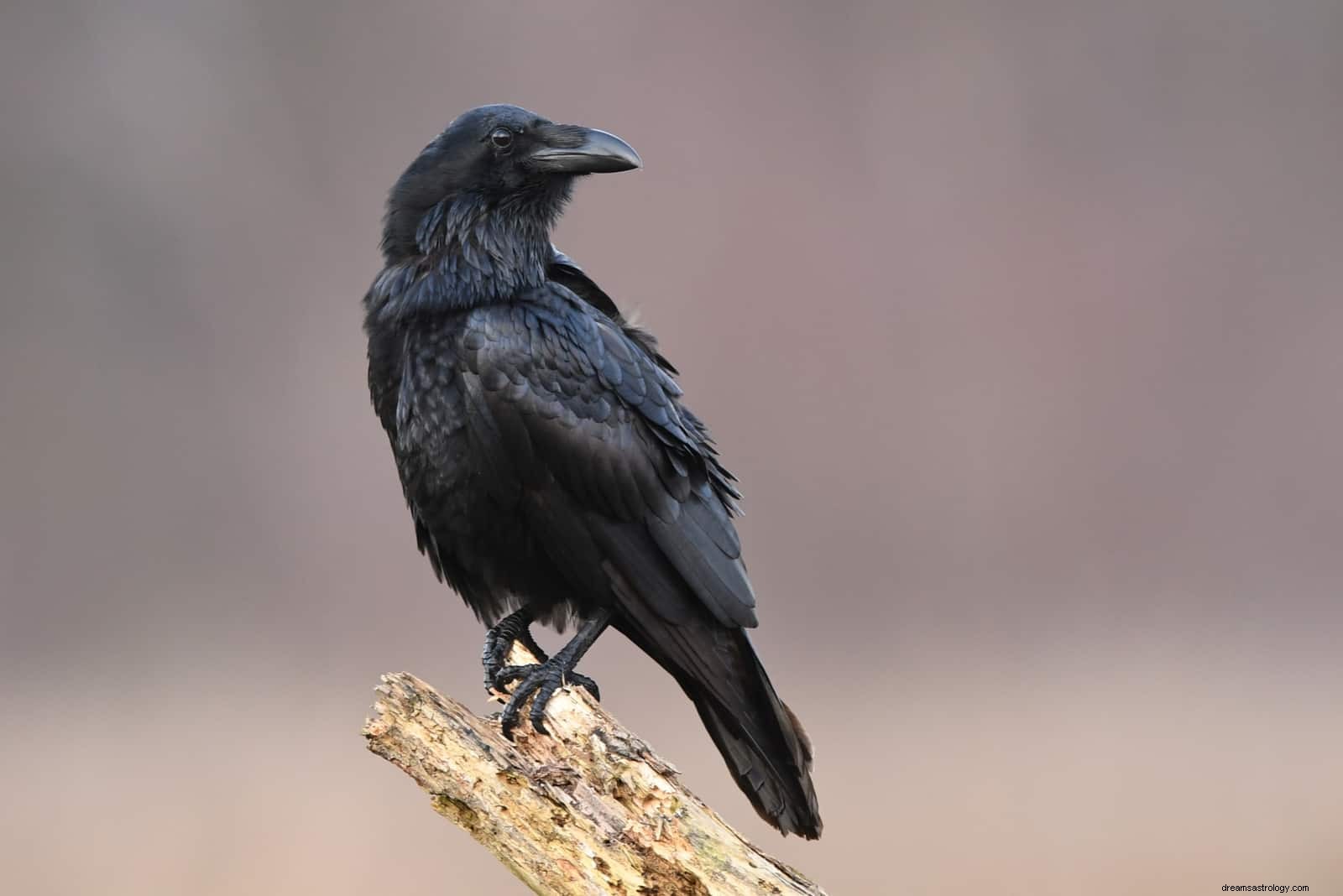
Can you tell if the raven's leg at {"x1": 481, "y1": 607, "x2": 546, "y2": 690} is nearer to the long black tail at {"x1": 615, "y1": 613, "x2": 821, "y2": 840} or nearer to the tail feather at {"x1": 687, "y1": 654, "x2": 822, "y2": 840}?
the long black tail at {"x1": 615, "y1": 613, "x2": 821, "y2": 840}

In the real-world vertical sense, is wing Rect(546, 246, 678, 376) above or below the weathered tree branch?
above

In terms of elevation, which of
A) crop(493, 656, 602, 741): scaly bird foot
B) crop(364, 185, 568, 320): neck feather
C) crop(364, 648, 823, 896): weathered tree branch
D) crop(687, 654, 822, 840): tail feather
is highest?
crop(364, 185, 568, 320): neck feather

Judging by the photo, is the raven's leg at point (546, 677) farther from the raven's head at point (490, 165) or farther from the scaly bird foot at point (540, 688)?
the raven's head at point (490, 165)

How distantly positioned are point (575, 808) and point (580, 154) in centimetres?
163

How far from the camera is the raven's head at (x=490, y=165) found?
317cm

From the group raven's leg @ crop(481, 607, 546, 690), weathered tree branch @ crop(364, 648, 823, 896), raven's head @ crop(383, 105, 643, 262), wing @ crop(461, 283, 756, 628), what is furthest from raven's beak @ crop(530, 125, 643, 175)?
weathered tree branch @ crop(364, 648, 823, 896)

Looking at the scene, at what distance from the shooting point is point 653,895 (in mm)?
2334

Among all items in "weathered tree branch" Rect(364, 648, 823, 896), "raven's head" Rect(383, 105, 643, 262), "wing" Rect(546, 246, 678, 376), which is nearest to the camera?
"weathered tree branch" Rect(364, 648, 823, 896)

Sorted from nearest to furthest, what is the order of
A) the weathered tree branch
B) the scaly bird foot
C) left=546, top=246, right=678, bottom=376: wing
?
the weathered tree branch → the scaly bird foot → left=546, top=246, right=678, bottom=376: wing

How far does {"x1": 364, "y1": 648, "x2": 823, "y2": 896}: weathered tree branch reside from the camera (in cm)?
233

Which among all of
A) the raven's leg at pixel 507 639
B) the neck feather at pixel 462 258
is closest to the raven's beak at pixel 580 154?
the neck feather at pixel 462 258

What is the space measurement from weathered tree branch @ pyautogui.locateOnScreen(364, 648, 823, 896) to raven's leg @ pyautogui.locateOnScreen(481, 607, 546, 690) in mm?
520

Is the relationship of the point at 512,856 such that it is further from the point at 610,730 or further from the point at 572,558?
the point at 572,558

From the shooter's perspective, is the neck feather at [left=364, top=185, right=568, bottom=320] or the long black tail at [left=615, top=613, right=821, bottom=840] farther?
the neck feather at [left=364, top=185, right=568, bottom=320]
